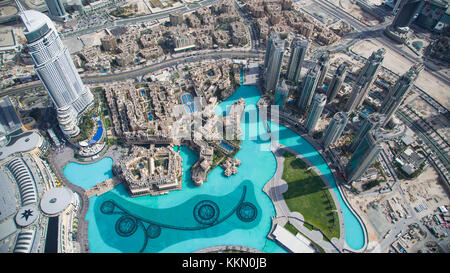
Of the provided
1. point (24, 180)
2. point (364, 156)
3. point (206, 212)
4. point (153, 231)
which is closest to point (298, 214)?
point (364, 156)

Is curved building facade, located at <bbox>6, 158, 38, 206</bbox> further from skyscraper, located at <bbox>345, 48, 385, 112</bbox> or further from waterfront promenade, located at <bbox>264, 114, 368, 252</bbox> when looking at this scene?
skyscraper, located at <bbox>345, 48, 385, 112</bbox>

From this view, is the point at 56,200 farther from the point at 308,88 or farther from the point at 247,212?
the point at 308,88

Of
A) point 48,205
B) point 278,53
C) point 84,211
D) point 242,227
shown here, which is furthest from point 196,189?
point 278,53

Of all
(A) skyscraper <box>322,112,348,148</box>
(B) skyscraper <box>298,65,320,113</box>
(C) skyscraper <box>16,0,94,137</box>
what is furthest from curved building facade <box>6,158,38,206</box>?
(B) skyscraper <box>298,65,320,113</box>

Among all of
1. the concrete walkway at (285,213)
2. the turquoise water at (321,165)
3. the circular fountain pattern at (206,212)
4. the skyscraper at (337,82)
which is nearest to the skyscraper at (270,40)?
the skyscraper at (337,82)

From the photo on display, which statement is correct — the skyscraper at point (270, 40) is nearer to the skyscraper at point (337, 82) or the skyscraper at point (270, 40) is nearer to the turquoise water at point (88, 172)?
the skyscraper at point (337, 82)

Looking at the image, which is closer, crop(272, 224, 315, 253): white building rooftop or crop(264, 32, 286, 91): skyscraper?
crop(272, 224, 315, 253): white building rooftop

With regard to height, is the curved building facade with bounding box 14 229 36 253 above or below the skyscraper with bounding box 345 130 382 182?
below

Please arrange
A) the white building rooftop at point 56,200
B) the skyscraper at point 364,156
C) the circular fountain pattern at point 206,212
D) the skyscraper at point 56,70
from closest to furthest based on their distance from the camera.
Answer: the skyscraper at point 364,156, the white building rooftop at point 56,200, the skyscraper at point 56,70, the circular fountain pattern at point 206,212
